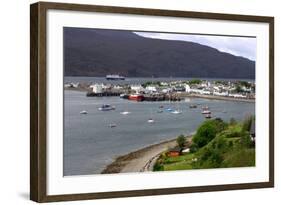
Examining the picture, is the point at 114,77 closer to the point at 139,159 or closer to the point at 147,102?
the point at 147,102

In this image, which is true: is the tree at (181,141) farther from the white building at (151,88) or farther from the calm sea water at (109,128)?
the white building at (151,88)

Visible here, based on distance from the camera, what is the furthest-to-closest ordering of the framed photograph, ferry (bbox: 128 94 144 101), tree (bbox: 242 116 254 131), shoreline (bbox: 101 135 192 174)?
tree (bbox: 242 116 254 131)
ferry (bbox: 128 94 144 101)
shoreline (bbox: 101 135 192 174)
the framed photograph

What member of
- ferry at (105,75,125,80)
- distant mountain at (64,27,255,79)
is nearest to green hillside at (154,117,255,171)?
distant mountain at (64,27,255,79)

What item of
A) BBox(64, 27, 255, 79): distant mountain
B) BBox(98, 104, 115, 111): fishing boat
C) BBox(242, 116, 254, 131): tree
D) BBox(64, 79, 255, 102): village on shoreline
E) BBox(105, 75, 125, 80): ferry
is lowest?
BBox(242, 116, 254, 131): tree

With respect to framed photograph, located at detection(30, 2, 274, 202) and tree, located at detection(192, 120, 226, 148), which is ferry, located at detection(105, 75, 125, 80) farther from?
tree, located at detection(192, 120, 226, 148)

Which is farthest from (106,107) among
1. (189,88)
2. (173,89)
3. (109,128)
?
(189,88)

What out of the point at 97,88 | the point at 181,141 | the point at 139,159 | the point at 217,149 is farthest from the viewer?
the point at 217,149

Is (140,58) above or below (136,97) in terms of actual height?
above

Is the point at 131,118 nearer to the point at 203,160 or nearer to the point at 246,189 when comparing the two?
the point at 203,160
